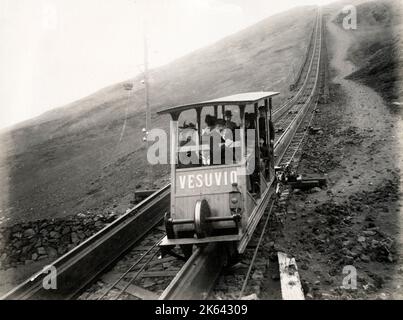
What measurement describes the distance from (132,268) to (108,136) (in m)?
18.7

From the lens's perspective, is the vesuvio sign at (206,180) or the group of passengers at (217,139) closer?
the vesuvio sign at (206,180)

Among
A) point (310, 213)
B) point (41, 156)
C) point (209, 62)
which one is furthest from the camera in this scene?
point (209, 62)

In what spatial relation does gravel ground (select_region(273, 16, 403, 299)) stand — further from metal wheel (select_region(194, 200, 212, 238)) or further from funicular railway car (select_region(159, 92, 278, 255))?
metal wheel (select_region(194, 200, 212, 238))

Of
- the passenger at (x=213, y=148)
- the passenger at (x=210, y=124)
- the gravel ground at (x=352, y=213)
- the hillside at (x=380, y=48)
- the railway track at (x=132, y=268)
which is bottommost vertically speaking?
the railway track at (x=132, y=268)

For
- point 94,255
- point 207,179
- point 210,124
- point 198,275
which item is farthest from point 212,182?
point 94,255

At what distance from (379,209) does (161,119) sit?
19.9 meters

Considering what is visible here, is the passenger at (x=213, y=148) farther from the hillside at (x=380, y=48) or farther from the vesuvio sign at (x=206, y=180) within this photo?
the hillside at (x=380, y=48)

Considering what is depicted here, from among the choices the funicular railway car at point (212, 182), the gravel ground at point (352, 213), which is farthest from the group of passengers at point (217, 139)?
the gravel ground at point (352, 213)

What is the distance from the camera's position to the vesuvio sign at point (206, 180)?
6.87 meters

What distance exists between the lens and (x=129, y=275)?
26.4ft

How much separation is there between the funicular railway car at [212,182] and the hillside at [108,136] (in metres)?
6.23

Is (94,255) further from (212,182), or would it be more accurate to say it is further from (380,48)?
(380,48)

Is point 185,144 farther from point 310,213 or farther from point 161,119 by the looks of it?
point 161,119
